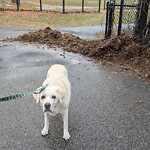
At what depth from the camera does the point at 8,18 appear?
639 inches

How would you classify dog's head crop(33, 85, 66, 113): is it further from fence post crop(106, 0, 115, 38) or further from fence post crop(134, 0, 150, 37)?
fence post crop(106, 0, 115, 38)

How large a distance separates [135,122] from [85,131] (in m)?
0.82

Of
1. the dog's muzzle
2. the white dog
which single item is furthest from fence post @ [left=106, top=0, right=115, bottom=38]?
the dog's muzzle

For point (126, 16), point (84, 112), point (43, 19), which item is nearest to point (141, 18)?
point (126, 16)

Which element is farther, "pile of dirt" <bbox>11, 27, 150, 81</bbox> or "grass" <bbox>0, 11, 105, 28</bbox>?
"grass" <bbox>0, 11, 105, 28</bbox>

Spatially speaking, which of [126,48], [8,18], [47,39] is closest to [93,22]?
[8,18]

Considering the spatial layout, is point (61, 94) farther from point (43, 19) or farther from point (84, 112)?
point (43, 19)

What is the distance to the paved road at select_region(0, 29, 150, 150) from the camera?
4152 mm

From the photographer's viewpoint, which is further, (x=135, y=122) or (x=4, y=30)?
(x=4, y=30)

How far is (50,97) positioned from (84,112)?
1.47 metres

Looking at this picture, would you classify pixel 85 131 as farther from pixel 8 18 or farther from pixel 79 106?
pixel 8 18

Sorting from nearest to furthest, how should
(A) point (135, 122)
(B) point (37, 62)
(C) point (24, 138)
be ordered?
(C) point (24, 138), (A) point (135, 122), (B) point (37, 62)

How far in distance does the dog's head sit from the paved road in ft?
2.10

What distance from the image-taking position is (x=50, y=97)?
12.0ft
